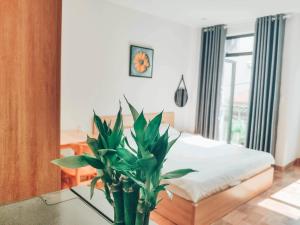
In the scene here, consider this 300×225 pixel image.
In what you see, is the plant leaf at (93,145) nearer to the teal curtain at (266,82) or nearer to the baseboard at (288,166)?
the teal curtain at (266,82)

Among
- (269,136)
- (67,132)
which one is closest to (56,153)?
(67,132)

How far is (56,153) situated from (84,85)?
244 cm

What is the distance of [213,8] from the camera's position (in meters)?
4.01

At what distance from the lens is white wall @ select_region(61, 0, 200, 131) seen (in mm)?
3582

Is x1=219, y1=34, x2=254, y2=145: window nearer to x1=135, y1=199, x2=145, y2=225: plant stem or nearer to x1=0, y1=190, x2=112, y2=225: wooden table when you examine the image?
x1=0, y1=190, x2=112, y2=225: wooden table

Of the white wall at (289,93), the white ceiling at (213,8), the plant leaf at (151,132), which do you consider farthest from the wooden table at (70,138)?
the white wall at (289,93)

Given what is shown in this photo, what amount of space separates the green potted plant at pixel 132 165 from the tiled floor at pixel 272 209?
6.35ft

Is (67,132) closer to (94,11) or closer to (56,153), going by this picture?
(94,11)

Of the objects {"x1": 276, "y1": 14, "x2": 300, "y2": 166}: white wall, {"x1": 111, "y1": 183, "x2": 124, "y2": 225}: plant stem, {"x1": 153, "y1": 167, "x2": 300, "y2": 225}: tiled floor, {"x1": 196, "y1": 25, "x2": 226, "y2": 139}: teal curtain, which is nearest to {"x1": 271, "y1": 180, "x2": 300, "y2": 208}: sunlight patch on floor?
{"x1": 153, "y1": 167, "x2": 300, "y2": 225}: tiled floor

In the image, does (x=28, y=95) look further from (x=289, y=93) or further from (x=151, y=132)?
(x=289, y=93)

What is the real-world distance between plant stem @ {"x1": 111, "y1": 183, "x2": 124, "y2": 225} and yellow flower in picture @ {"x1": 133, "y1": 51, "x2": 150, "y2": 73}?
370 centimetres

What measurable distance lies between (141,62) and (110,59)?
623 mm

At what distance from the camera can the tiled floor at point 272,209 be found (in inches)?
102

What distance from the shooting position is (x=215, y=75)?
5039mm
